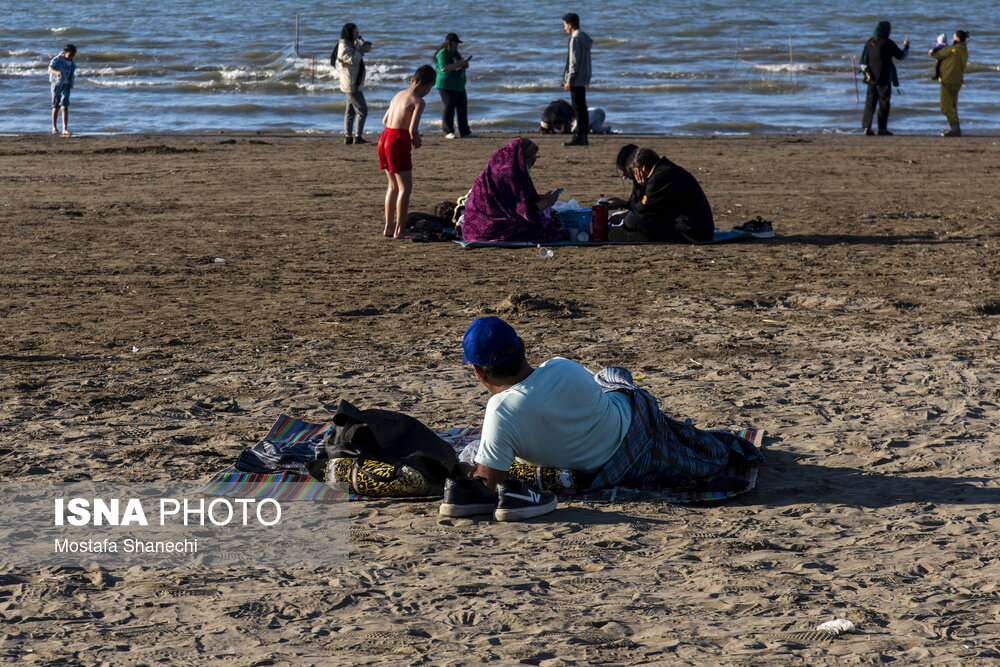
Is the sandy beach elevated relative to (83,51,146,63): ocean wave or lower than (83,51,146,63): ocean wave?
lower

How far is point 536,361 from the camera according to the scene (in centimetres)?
646

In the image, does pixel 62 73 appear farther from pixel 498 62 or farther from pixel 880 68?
pixel 498 62

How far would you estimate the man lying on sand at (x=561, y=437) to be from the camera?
14.1 ft

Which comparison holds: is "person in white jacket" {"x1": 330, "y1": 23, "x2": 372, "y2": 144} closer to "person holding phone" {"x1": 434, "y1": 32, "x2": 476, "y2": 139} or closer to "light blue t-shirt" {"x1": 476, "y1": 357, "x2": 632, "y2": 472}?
"person holding phone" {"x1": 434, "y1": 32, "x2": 476, "y2": 139}

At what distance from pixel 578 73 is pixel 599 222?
6538mm

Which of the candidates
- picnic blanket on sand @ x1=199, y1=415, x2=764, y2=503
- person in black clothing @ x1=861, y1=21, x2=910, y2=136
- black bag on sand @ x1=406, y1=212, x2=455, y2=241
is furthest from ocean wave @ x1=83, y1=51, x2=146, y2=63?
picnic blanket on sand @ x1=199, y1=415, x2=764, y2=503

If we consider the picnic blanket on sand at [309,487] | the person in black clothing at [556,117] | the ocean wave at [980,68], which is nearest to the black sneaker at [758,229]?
the picnic blanket on sand at [309,487]

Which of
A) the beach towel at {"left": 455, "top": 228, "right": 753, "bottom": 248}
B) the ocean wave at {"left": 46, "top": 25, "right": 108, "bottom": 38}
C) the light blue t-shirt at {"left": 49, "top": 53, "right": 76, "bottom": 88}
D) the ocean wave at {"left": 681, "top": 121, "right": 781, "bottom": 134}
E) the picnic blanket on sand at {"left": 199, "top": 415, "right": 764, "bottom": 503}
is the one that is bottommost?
the picnic blanket on sand at {"left": 199, "top": 415, "right": 764, "bottom": 503}

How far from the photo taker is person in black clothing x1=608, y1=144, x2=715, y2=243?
961cm

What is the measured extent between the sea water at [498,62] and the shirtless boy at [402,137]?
10.4 metres

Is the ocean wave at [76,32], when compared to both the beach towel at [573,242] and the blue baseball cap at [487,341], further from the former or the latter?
the blue baseball cap at [487,341]

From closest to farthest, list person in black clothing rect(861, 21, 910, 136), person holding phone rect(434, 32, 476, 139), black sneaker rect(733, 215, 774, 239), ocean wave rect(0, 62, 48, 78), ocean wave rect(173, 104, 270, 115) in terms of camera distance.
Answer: black sneaker rect(733, 215, 774, 239), person holding phone rect(434, 32, 476, 139), person in black clothing rect(861, 21, 910, 136), ocean wave rect(173, 104, 270, 115), ocean wave rect(0, 62, 48, 78)

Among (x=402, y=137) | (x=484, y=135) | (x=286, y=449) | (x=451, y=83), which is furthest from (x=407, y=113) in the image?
(x=484, y=135)

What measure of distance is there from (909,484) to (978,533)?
1.73 ft
